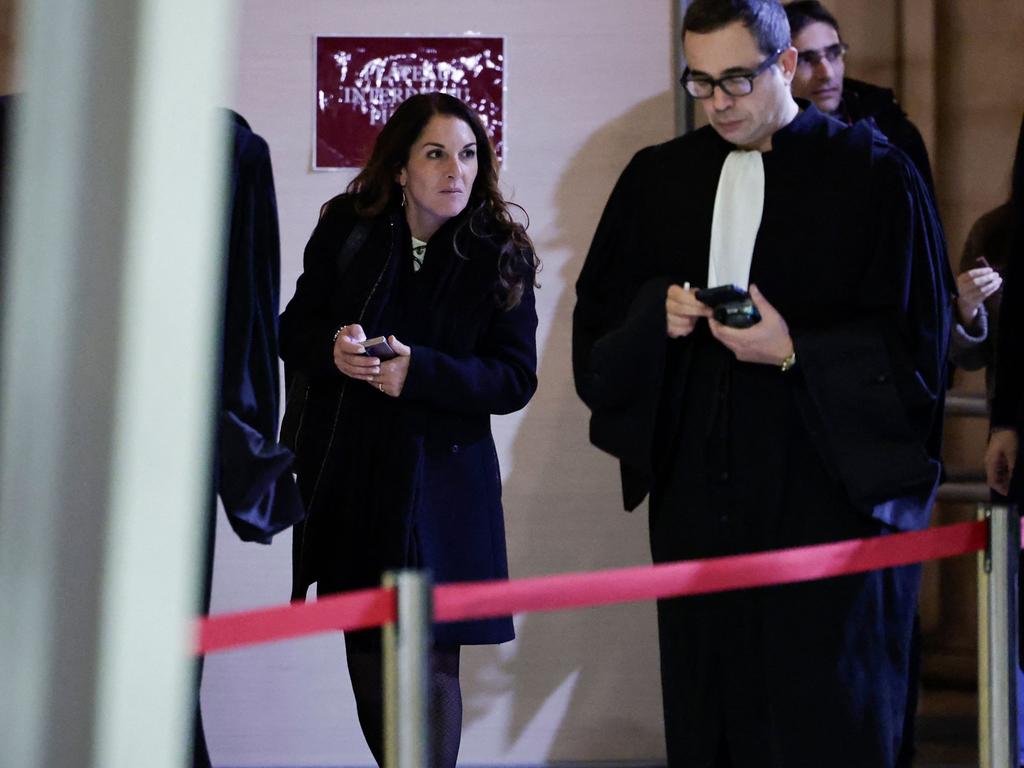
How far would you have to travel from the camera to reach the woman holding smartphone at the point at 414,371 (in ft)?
11.9

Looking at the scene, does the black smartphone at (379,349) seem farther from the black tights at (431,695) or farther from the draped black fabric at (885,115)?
the draped black fabric at (885,115)

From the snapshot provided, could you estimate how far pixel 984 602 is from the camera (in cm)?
296

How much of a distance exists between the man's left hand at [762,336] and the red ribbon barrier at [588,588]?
0.48 m

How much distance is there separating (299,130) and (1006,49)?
2581mm

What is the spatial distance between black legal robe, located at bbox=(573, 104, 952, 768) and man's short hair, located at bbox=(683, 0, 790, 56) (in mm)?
220

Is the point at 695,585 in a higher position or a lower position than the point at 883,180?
lower

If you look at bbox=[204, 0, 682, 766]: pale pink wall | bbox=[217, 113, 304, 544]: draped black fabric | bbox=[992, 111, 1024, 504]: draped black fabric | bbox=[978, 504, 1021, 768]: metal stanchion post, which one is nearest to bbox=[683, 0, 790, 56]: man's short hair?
bbox=[992, 111, 1024, 504]: draped black fabric

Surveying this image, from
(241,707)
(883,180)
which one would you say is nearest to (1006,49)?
(883,180)

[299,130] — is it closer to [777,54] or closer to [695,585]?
[777,54]

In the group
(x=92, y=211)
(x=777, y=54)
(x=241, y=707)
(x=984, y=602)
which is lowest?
(x=241, y=707)

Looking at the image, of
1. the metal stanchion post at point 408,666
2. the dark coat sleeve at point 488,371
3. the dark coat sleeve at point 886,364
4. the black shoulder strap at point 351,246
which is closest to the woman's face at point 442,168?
the black shoulder strap at point 351,246

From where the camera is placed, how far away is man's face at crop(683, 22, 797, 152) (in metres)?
3.23

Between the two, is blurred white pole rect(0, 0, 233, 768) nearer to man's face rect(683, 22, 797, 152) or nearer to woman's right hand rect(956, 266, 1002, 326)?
man's face rect(683, 22, 797, 152)

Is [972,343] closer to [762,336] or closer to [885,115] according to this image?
[885,115]
